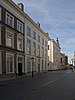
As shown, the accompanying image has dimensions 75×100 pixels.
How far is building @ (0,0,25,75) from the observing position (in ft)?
106

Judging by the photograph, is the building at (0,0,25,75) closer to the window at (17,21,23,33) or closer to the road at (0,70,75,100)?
the window at (17,21,23,33)

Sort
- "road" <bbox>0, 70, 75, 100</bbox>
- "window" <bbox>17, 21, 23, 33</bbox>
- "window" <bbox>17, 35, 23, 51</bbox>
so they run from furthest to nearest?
1. "window" <bbox>17, 21, 23, 33</bbox>
2. "window" <bbox>17, 35, 23, 51</bbox>
3. "road" <bbox>0, 70, 75, 100</bbox>

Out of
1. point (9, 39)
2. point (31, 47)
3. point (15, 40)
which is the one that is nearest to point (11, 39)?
point (9, 39)

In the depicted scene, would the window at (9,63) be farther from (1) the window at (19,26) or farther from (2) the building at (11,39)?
(1) the window at (19,26)

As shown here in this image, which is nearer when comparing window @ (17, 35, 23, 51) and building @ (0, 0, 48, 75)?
building @ (0, 0, 48, 75)

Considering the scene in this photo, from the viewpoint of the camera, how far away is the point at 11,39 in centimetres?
3641

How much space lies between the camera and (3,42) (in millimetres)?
32344

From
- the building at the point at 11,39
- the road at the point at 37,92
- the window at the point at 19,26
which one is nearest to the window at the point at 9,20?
the building at the point at 11,39

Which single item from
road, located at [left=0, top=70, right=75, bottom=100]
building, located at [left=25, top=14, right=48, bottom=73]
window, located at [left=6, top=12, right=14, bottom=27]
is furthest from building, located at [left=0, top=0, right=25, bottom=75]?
road, located at [left=0, top=70, right=75, bottom=100]

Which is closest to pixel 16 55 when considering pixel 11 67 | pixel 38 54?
pixel 11 67

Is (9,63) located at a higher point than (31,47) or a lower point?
lower

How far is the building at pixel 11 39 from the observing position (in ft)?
106

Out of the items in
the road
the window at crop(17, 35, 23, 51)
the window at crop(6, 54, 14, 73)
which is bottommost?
the road

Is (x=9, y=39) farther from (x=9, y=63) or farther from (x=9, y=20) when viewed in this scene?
(x=9, y=63)
